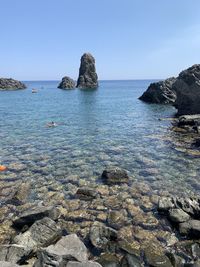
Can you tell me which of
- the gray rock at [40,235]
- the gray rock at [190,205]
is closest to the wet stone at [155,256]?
the gray rock at [190,205]

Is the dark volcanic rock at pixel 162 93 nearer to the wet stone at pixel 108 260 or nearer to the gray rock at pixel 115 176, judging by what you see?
the gray rock at pixel 115 176

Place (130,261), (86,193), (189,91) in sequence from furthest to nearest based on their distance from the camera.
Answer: (189,91), (86,193), (130,261)

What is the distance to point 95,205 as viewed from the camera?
18.1m

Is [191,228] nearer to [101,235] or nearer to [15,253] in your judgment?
[101,235]

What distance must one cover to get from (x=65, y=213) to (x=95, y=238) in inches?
143

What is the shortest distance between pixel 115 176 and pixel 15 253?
11.4m

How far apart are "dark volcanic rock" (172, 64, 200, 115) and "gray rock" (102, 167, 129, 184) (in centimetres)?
3662

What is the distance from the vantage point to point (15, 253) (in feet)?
39.4

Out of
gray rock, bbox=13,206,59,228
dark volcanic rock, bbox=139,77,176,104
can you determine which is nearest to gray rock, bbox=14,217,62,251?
gray rock, bbox=13,206,59,228

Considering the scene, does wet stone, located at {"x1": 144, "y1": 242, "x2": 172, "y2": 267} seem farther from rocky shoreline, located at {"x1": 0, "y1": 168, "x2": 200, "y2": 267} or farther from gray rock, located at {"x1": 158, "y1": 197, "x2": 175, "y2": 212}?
gray rock, located at {"x1": 158, "y1": 197, "x2": 175, "y2": 212}

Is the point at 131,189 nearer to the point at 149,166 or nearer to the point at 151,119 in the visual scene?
the point at 149,166

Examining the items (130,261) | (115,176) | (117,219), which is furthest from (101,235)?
(115,176)

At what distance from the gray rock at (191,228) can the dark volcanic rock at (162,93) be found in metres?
73.0

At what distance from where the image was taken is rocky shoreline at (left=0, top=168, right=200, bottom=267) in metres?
12.2
